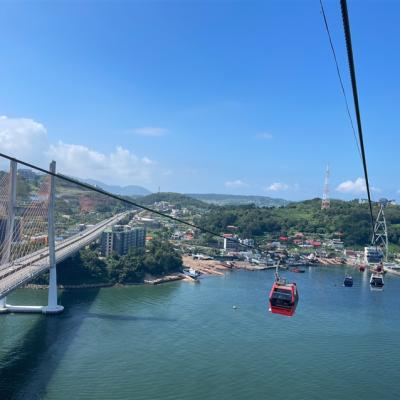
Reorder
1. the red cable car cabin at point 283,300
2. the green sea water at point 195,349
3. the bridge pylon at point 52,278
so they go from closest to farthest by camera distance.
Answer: the red cable car cabin at point 283,300 → the green sea water at point 195,349 → the bridge pylon at point 52,278

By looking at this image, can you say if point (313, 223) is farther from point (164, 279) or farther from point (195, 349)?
point (195, 349)

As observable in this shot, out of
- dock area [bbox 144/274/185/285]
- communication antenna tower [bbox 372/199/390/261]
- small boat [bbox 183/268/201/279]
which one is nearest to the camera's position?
dock area [bbox 144/274/185/285]

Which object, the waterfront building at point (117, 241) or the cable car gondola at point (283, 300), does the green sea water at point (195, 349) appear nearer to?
the cable car gondola at point (283, 300)

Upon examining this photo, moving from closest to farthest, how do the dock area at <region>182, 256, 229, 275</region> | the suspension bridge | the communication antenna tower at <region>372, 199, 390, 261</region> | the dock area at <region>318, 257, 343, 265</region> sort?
the suspension bridge, the dock area at <region>182, 256, 229, 275</region>, the communication antenna tower at <region>372, 199, 390, 261</region>, the dock area at <region>318, 257, 343, 265</region>

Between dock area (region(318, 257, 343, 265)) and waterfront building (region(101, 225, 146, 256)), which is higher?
waterfront building (region(101, 225, 146, 256))

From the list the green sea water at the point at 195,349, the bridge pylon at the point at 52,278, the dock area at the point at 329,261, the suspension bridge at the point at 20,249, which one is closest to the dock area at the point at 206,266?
the green sea water at the point at 195,349

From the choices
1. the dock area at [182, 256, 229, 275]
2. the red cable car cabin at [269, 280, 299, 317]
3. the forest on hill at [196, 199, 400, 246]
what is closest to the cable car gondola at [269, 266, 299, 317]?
the red cable car cabin at [269, 280, 299, 317]

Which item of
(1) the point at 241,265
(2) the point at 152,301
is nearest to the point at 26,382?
(2) the point at 152,301

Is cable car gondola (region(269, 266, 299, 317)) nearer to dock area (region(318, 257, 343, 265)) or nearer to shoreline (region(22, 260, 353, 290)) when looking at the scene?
shoreline (region(22, 260, 353, 290))

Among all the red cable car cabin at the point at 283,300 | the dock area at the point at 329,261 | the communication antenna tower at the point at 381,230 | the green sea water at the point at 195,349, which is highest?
the communication antenna tower at the point at 381,230

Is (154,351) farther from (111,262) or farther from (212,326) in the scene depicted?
(111,262)
